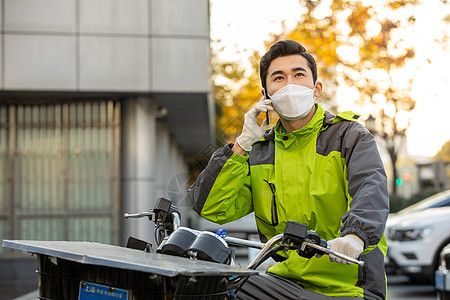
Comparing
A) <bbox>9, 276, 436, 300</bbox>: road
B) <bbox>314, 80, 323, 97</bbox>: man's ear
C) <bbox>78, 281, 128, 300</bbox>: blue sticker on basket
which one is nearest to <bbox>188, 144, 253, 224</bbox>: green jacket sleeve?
<bbox>314, 80, 323, 97</bbox>: man's ear

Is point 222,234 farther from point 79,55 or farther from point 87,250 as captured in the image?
point 79,55

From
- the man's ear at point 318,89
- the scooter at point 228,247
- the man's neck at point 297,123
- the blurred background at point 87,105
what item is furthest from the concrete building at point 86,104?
the scooter at point 228,247

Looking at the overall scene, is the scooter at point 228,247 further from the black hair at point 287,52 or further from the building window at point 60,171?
the building window at point 60,171

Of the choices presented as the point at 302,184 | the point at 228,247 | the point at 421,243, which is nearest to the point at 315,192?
the point at 302,184

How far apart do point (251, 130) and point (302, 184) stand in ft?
1.17

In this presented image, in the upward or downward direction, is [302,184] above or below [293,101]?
below

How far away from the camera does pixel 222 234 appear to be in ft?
10.3

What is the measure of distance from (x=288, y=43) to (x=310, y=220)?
0.87m

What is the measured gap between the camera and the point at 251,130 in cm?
329

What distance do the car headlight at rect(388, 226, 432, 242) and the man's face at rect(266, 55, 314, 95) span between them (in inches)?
342

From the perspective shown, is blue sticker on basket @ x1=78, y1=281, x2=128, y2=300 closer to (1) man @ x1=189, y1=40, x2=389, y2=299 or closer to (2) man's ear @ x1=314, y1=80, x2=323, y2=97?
(1) man @ x1=189, y1=40, x2=389, y2=299

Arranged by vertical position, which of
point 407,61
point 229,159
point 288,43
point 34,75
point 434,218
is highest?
point 407,61

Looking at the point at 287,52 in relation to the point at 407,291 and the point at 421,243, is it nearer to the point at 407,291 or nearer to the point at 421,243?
the point at 421,243

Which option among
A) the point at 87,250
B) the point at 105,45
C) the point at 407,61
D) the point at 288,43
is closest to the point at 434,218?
the point at 105,45
